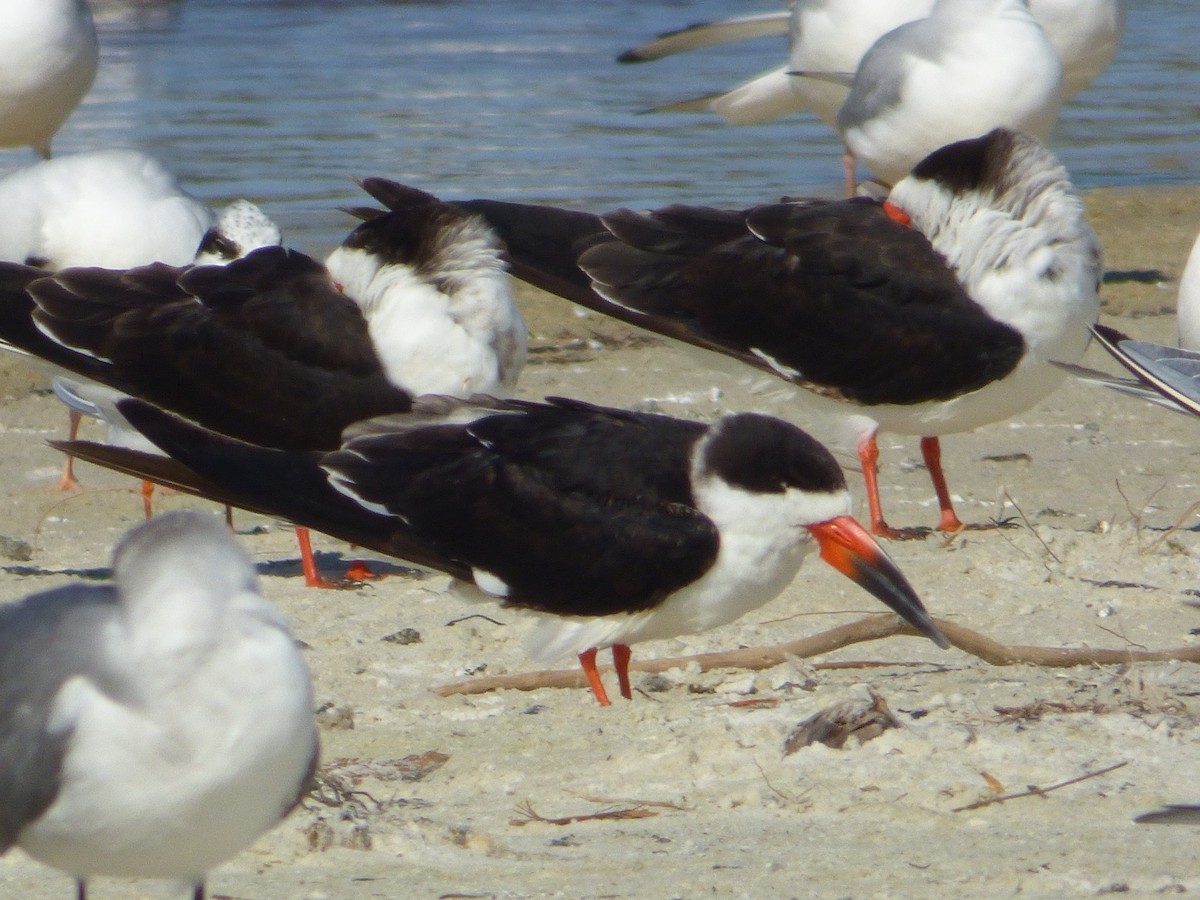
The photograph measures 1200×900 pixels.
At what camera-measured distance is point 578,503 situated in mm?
4098

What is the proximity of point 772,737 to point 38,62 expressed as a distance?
6.98 metres

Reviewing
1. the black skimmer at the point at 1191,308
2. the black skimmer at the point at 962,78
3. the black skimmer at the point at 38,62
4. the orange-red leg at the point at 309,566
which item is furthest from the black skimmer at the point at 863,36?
the orange-red leg at the point at 309,566

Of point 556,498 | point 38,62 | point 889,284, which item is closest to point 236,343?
point 556,498

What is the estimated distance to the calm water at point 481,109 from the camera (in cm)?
1131

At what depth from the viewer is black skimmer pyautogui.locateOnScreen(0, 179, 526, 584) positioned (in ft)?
17.1

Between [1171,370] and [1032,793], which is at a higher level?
[1171,370]

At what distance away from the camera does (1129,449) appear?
662cm

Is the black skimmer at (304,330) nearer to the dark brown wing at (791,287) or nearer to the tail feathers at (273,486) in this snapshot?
the dark brown wing at (791,287)

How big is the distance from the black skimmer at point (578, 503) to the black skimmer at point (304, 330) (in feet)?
2.30

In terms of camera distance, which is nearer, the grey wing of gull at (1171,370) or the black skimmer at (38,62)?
the grey wing of gull at (1171,370)

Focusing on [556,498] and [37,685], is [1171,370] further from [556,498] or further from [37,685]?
[37,685]

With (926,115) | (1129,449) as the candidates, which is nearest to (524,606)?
(1129,449)

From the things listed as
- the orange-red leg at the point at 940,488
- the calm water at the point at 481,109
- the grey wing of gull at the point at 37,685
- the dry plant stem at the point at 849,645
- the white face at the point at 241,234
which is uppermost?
the grey wing of gull at the point at 37,685

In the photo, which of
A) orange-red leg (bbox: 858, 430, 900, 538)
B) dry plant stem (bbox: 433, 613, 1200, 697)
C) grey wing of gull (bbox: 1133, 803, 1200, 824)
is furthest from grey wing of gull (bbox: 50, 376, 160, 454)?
grey wing of gull (bbox: 1133, 803, 1200, 824)
